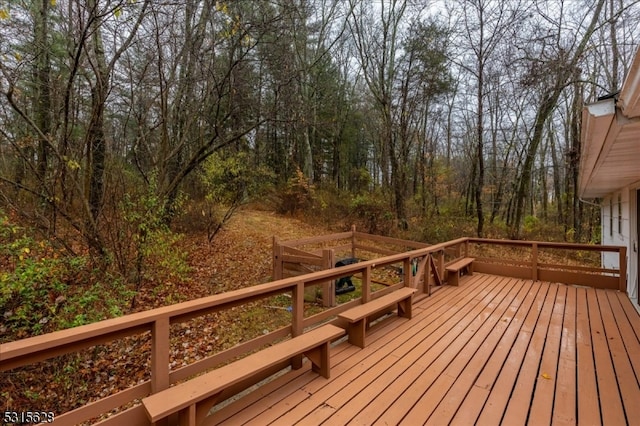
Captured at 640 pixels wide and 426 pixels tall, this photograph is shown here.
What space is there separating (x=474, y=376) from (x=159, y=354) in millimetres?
2470

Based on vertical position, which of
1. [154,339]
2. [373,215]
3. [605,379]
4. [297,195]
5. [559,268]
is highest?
[297,195]

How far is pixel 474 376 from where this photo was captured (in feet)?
→ 8.29

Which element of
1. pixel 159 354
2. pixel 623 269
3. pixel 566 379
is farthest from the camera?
pixel 623 269

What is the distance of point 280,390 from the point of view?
2279 mm

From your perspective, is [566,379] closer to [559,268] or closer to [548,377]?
[548,377]

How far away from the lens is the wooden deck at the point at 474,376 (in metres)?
2.04

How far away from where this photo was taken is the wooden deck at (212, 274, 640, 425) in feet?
6.70

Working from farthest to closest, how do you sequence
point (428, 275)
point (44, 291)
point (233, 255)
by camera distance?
point (233, 255)
point (428, 275)
point (44, 291)

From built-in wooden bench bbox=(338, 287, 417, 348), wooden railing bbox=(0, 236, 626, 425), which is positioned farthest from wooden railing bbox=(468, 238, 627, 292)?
wooden railing bbox=(0, 236, 626, 425)

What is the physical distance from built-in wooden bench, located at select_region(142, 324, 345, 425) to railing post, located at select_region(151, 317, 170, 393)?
0.19ft

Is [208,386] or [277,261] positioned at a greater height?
[277,261]

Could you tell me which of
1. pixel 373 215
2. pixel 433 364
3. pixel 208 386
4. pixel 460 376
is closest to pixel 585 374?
pixel 460 376

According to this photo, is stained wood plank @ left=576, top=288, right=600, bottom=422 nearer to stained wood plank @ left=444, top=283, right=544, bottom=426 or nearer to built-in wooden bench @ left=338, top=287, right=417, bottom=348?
stained wood plank @ left=444, top=283, right=544, bottom=426

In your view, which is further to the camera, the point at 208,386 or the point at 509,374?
the point at 509,374
